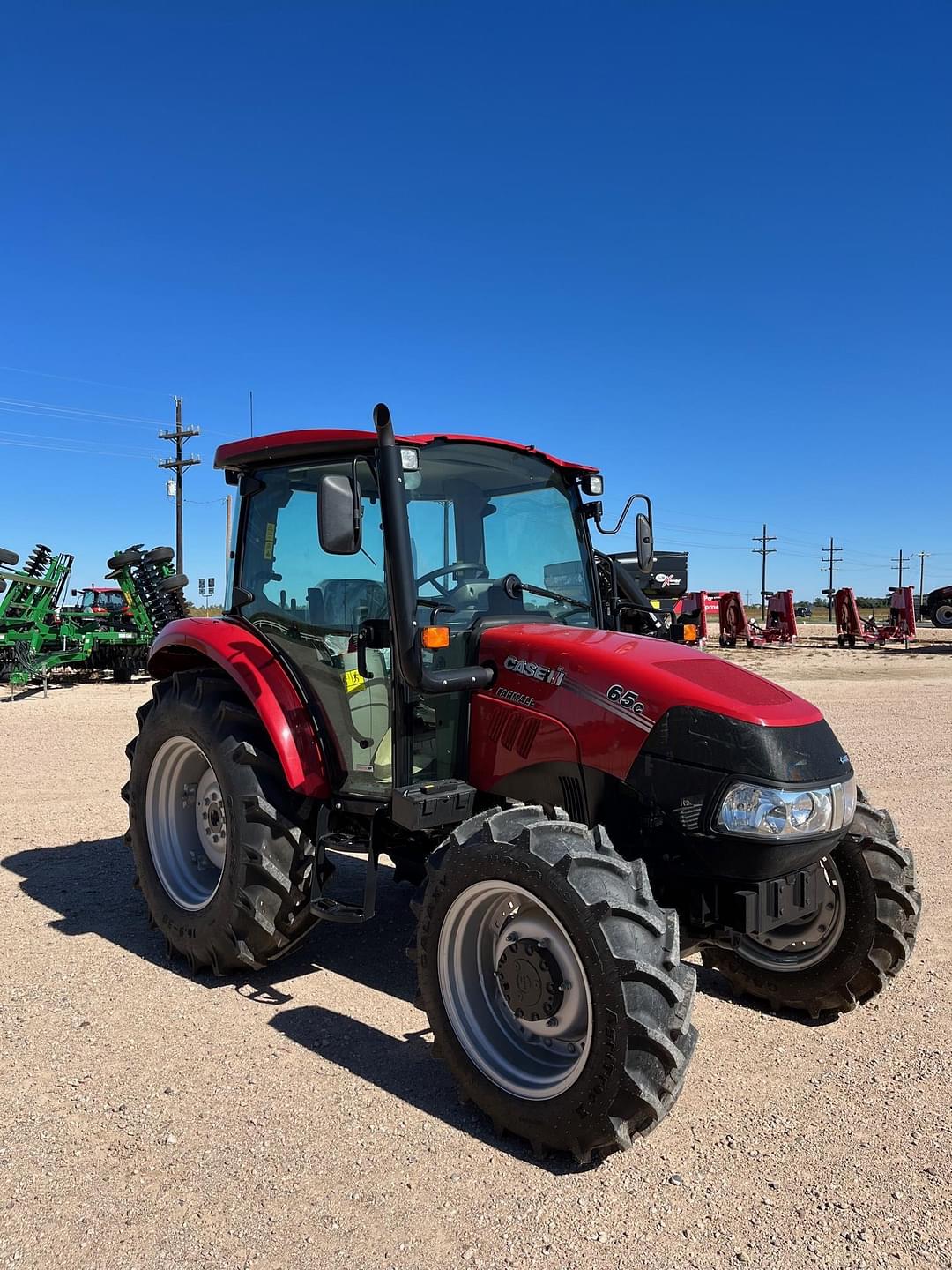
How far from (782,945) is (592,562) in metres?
1.84

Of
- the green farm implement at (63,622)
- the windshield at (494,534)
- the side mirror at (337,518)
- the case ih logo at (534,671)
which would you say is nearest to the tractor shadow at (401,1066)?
the case ih logo at (534,671)

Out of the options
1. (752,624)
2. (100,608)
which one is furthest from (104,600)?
(752,624)

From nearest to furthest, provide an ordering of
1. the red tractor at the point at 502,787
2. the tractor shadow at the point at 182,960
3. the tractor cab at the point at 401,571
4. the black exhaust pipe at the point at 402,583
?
the red tractor at the point at 502,787, the black exhaust pipe at the point at 402,583, the tractor cab at the point at 401,571, the tractor shadow at the point at 182,960

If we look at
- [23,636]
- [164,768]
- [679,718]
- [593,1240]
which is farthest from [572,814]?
[23,636]

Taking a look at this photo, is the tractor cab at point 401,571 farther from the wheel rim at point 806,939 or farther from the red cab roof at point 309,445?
the wheel rim at point 806,939

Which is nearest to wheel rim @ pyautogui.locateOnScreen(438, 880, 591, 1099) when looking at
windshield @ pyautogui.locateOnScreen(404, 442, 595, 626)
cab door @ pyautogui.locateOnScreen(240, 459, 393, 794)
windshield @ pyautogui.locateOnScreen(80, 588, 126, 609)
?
cab door @ pyautogui.locateOnScreen(240, 459, 393, 794)

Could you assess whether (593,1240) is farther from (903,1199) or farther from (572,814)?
(572,814)

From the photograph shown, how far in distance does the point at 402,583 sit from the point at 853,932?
7.29 ft

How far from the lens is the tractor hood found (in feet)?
9.89

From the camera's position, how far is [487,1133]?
117 inches

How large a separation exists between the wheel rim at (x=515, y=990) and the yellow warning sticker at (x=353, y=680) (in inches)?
45.3

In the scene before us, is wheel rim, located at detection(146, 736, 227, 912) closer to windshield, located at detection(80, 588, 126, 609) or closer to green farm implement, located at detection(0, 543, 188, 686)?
green farm implement, located at detection(0, 543, 188, 686)

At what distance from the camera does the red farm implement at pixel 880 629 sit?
89.9 feet

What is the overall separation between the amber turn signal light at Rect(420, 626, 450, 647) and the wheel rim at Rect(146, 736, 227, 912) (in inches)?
64.1
